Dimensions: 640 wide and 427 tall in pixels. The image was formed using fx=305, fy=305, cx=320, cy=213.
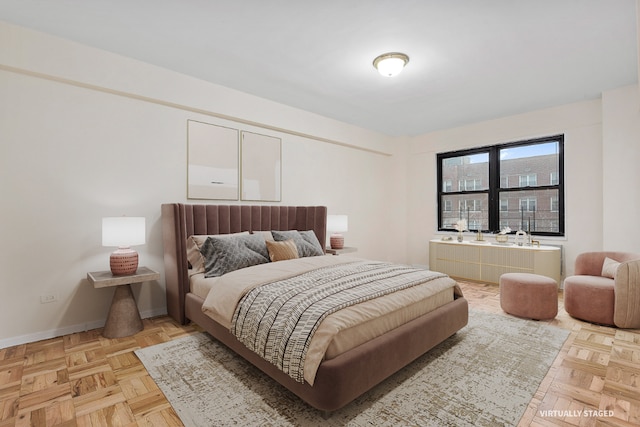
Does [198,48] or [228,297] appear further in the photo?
[198,48]

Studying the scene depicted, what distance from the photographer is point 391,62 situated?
299cm

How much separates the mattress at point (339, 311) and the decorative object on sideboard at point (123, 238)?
59cm

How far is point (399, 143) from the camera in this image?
6.25 m

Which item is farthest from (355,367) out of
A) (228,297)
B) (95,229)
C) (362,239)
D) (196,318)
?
(362,239)

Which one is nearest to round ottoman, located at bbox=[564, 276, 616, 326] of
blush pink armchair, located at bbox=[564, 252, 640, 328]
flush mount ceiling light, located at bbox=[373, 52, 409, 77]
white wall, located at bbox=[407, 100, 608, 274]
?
blush pink armchair, located at bbox=[564, 252, 640, 328]

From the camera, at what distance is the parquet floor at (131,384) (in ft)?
5.67

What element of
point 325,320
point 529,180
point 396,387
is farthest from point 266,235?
point 529,180

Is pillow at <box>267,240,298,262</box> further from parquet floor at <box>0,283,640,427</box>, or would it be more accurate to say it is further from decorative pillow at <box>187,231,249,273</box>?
parquet floor at <box>0,283,640,427</box>

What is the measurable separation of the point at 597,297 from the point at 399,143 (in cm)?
407

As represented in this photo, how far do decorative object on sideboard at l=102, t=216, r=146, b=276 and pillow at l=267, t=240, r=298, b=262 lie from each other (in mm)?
1244

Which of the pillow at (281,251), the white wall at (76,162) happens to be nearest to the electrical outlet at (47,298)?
the white wall at (76,162)

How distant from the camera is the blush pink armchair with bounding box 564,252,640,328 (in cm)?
295

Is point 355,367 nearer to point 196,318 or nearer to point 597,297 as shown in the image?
point 196,318

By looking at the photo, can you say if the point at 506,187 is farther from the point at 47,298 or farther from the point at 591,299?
the point at 47,298
